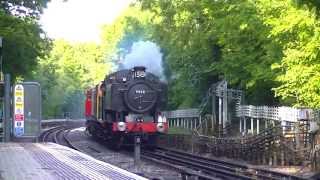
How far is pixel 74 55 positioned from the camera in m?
130

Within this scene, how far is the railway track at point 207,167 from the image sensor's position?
19.8m

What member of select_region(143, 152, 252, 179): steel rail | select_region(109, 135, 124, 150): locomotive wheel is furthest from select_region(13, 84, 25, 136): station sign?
select_region(109, 135, 124, 150): locomotive wheel

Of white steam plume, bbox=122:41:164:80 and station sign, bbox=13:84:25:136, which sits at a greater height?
white steam plume, bbox=122:41:164:80

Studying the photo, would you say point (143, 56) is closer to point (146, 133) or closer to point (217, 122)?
point (217, 122)

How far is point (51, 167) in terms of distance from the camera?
14.1 metres

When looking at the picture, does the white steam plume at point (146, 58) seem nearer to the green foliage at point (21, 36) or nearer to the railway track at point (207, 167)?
the green foliage at point (21, 36)

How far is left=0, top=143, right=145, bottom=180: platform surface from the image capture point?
40.9 ft

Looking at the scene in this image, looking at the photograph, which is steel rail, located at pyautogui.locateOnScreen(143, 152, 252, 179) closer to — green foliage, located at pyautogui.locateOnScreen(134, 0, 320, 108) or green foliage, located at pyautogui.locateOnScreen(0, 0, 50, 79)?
green foliage, located at pyautogui.locateOnScreen(134, 0, 320, 108)

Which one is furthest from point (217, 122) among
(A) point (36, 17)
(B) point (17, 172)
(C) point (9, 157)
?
(B) point (17, 172)

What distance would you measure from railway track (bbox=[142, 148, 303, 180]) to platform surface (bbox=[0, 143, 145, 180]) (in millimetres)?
4136

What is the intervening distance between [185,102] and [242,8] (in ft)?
54.7

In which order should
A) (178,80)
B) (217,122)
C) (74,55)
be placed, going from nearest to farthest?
(217,122) < (178,80) < (74,55)

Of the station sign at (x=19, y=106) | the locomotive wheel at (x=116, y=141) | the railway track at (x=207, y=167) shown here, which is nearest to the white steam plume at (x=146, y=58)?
the locomotive wheel at (x=116, y=141)

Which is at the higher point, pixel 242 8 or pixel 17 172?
pixel 242 8
